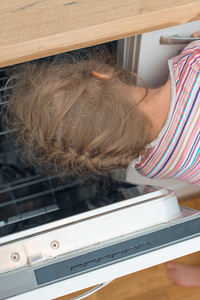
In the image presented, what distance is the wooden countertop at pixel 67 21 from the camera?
0.52 meters

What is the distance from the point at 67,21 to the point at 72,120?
19cm

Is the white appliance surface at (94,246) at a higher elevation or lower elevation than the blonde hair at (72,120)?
lower

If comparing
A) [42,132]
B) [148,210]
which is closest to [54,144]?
[42,132]

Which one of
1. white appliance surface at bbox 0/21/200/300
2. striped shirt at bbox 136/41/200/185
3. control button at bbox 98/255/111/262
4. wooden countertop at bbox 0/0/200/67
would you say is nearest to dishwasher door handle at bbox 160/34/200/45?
striped shirt at bbox 136/41/200/185

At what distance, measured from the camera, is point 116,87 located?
0.71 metres

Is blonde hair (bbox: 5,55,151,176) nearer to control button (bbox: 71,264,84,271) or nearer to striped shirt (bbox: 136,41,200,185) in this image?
striped shirt (bbox: 136,41,200,185)

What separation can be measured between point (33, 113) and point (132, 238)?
33 cm

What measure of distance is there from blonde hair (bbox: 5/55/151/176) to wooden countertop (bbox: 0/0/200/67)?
121 mm

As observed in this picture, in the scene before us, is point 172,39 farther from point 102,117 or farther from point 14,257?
point 14,257

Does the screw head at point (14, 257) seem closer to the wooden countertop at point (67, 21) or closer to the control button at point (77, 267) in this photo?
Answer: the control button at point (77, 267)

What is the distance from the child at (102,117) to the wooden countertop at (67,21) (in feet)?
0.44

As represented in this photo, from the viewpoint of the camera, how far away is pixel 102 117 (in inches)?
26.5

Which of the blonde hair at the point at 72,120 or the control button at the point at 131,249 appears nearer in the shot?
the control button at the point at 131,249

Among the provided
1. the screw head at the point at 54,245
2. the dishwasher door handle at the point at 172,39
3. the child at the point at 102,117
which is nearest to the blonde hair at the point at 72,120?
the child at the point at 102,117
